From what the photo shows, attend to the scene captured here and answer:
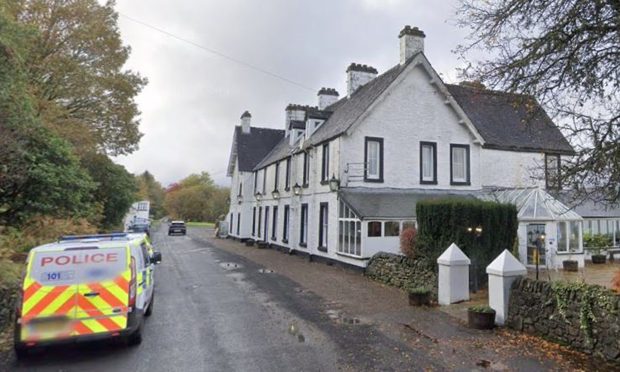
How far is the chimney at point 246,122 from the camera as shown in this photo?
Answer: 37531mm

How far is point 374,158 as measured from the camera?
18922 mm

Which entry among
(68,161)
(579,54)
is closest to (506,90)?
(579,54)

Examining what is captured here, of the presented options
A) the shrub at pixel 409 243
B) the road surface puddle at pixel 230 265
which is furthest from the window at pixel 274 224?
the shrub at pixel 409 243

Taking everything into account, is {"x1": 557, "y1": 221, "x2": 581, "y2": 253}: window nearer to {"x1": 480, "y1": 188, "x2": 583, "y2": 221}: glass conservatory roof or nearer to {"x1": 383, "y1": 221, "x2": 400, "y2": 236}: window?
{"x1": 480, "y1": 188, "x2": 583, "y2": 221}: glass conservatory roof

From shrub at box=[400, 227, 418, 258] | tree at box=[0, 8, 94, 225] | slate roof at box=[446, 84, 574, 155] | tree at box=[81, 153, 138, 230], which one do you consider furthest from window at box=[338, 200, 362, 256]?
tree at box=[81, 153, 138, 230]

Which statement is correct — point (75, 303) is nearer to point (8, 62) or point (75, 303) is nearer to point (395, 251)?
point (8, 62)

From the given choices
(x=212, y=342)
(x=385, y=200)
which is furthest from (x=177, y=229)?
(x=212, y=342)

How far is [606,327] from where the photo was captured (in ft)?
21.6

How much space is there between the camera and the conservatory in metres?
16.8

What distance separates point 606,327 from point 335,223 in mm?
12514

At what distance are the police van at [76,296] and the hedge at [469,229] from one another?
923cm

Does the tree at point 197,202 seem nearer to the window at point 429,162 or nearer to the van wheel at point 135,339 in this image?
the window at point 429,162

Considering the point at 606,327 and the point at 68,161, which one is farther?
the point at 68,161

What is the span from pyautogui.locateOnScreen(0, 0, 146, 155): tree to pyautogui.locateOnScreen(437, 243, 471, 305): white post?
1600 cm
